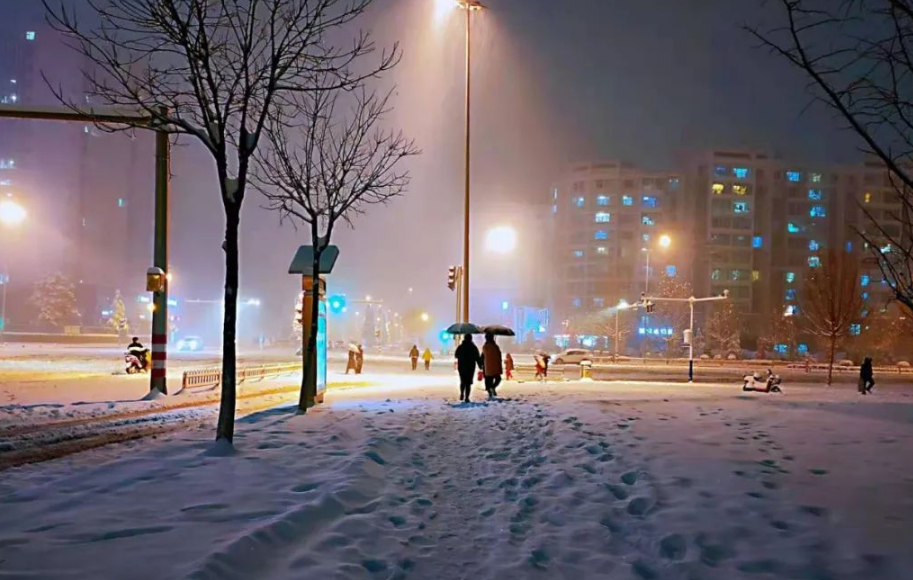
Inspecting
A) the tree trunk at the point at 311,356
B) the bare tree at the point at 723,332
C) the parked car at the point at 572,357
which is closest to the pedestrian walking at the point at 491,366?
the tree trunk at the point at 311,356

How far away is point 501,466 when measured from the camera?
27.4 feet

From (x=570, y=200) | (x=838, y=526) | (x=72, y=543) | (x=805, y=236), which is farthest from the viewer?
(x=570, y=200)

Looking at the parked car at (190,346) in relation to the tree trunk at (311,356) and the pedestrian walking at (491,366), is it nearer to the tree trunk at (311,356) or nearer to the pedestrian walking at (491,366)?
Answer: the pedestrian walking at (491,366)

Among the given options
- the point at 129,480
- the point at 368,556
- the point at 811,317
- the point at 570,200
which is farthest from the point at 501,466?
the point at 570,200

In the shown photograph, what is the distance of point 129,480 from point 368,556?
3.25m

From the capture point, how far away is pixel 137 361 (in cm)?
2677

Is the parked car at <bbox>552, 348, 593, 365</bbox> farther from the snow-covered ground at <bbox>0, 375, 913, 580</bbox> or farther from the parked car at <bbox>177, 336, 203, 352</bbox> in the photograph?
the snow-covered ground at <bbox>0, 375, 913, 580</bbox>

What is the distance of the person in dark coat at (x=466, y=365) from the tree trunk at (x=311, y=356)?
3876 mm

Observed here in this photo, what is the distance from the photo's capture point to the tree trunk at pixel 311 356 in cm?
1266

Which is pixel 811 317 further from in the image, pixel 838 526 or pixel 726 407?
pixel 838 526

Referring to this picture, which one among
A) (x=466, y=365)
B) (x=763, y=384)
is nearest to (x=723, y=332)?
(x=763, y=384)

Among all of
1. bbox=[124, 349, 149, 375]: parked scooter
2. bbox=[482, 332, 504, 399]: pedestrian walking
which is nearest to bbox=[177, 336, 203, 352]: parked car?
bbox=[124, 349, 149, 375]: parked scooter

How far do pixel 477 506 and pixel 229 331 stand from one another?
173 inches

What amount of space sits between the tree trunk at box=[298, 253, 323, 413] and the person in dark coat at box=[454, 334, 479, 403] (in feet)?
12.7
